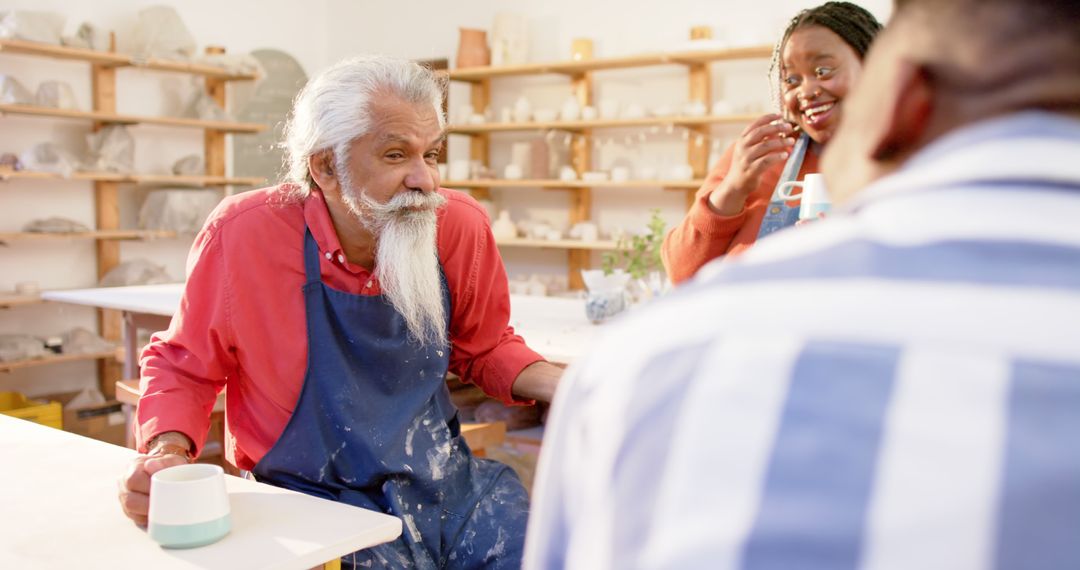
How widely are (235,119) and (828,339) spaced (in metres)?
6.70

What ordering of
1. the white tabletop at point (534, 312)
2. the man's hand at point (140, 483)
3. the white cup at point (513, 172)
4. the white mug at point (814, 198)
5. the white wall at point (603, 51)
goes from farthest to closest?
the white cup at point (513, 172) → the white wall at point (603, 51) → the white tabletop at point (534, 312) → the white mug at point (814, 198) → the man's hand at point (140, 483)

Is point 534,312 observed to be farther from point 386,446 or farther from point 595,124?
point 595,124

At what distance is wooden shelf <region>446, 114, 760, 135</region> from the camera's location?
5.80 metres

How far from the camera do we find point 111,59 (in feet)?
18.9

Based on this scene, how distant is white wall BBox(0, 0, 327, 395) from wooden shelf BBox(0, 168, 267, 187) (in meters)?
Answer: 0.18

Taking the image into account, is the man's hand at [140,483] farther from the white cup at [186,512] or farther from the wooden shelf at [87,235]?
the wooden shelf at [87,235]

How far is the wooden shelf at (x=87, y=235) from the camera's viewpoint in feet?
17.8

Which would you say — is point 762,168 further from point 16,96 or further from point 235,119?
point 235,119

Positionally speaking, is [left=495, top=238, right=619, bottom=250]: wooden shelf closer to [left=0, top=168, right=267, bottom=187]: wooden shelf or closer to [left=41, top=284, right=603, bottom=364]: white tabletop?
[left=0, top=168, right=267, bottom=187]: wooden shelf

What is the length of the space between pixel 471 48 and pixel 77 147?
2.62m

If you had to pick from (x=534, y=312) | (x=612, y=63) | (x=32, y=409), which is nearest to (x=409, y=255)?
(x=534, y=312)

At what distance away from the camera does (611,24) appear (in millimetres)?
6496

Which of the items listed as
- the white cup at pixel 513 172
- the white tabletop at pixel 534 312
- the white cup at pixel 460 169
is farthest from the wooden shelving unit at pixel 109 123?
the white cup at pixel 513 172

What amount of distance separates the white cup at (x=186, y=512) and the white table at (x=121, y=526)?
0.05 ft
